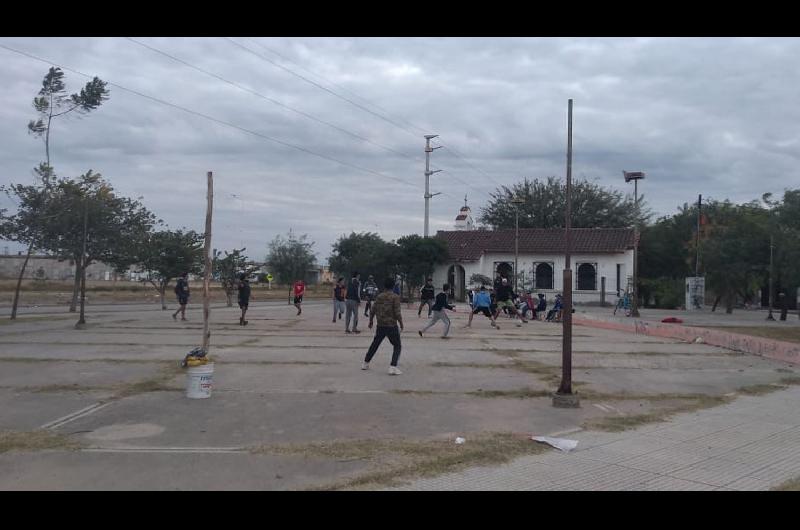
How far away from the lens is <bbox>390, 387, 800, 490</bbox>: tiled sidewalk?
6.09 metres

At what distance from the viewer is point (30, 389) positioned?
10.1 m

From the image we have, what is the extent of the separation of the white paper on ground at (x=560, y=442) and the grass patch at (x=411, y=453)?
11 centimetres

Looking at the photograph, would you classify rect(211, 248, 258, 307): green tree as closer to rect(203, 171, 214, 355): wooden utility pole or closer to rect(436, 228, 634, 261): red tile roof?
rect(436, 228, 634, 261): red tile roof

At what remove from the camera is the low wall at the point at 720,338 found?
15492 mm

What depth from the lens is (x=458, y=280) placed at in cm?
5081

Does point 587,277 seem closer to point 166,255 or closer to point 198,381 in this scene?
point 166,255

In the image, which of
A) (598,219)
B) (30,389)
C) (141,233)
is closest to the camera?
(30,389)

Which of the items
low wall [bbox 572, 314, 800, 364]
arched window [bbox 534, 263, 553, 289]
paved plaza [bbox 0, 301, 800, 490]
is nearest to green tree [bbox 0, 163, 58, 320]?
paved plaza [bbox 0, 301, 800, 490]

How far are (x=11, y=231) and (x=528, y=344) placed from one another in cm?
1999

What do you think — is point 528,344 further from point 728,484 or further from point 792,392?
point 728,484

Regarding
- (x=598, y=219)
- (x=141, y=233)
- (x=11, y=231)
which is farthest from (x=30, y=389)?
(x=598, y=219)

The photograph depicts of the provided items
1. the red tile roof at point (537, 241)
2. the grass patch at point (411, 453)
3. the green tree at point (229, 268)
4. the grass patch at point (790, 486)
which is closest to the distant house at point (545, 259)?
the red tile roof at point (537, 241)
